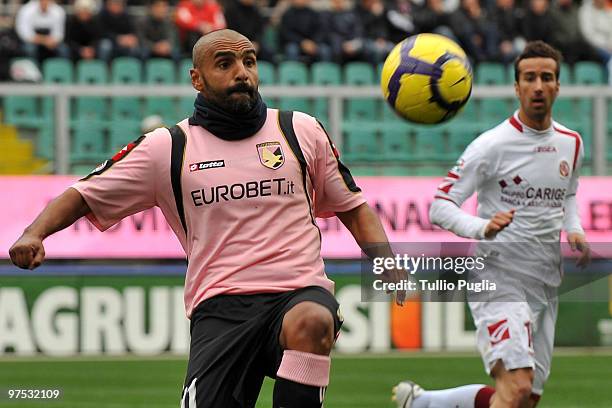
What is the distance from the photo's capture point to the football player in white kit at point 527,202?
8.14 metres

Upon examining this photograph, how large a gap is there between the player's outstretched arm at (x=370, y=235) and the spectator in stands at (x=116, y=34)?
12038 mm

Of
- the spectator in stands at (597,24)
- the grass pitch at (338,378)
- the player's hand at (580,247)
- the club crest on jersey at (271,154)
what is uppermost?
the spectator in stands at (597,24)

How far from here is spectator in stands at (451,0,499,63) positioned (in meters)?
19.4

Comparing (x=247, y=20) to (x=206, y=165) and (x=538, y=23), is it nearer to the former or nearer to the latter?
(x=538, y=23)

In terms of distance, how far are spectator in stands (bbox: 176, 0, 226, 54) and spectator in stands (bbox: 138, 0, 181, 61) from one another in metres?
0.27

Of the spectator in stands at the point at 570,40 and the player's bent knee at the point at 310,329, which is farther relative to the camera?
the spectator in stands at the point at 570,40

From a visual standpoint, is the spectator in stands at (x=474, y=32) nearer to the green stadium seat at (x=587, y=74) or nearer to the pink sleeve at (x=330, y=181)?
the green stadium seat at (x=587, y=74)

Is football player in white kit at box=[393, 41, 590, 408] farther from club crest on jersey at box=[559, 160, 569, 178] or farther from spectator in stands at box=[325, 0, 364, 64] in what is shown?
spectator in stands at box=[325, 0, 364, 64]

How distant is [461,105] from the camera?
7809 millimetres

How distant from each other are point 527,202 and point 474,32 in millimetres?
11592

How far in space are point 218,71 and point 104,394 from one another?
554 cm

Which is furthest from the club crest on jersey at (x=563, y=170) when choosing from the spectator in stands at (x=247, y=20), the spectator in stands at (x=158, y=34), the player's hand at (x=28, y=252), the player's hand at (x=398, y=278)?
the spectator in stands at (x=158, y=34)

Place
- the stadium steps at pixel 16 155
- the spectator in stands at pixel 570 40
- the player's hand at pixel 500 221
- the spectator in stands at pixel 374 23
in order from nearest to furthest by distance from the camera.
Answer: the player's hand at pixel 500 221
the stadium steps at pixel 16 155
the spectator in stands at pixel 374 23
the spectator in stands at pixel 570 40

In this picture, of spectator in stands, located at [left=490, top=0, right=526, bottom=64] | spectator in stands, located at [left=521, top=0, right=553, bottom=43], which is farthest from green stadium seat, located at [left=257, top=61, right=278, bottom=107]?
spectator in stands, located at [left=521, top=0, right=553, bottom=43]
